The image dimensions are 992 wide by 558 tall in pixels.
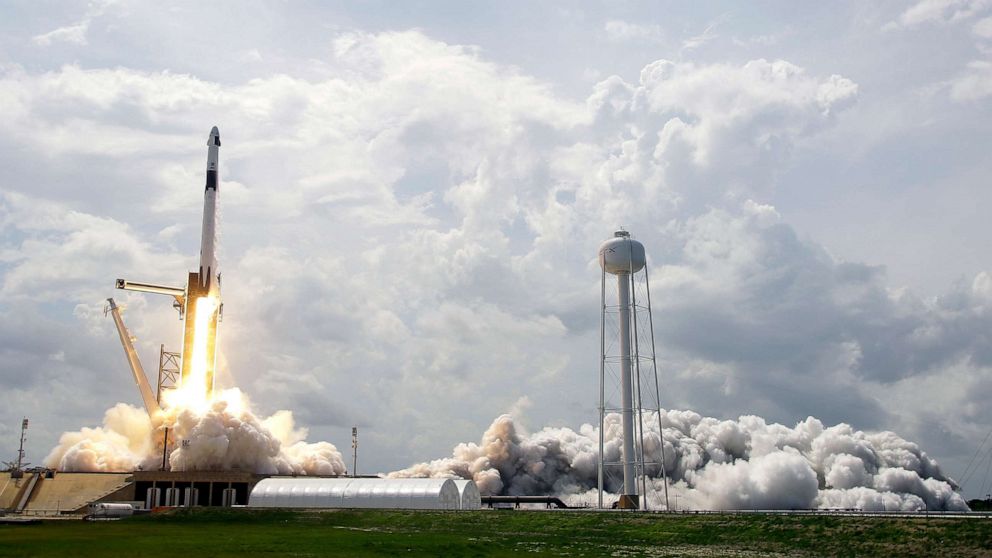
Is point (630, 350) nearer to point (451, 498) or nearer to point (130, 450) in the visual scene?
point (451, 498)

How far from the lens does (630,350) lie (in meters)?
89.4

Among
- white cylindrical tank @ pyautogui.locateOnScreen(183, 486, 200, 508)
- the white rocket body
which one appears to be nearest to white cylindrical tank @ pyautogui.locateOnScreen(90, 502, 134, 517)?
white cylindrical tank @ pyautogui.locateOnScreen(183, 486, 200, 508)

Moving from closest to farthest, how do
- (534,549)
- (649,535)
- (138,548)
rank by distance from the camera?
(138,548)
(534,549)
(649,535)

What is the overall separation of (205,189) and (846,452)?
77.8 m

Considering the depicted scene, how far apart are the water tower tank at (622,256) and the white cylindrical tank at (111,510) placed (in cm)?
4947

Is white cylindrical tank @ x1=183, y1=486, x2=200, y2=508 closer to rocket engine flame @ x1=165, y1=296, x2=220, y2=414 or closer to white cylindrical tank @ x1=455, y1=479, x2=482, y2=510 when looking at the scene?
rocket engine flame @ x1=165, y1=296, x2=220, y2=414

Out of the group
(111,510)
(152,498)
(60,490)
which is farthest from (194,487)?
(60,490)

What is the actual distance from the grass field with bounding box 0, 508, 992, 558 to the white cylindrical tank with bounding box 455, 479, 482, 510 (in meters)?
13.1

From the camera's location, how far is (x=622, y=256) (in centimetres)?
9112

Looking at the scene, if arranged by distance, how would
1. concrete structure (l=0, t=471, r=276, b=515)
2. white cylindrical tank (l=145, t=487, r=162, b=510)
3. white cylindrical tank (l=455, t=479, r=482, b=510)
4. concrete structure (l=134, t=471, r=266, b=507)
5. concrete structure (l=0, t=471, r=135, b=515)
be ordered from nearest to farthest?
white cylindrical tank (l=455, t=479, r=482, b=510) → concrete structure (l=0, t=471, r=135, b=515) → white cylindrical tank (l=145, t=487, r=162, b=510) → concrete structure (l=0, t=471, r=276, b=515) → concrete structure (l=134, t=471, r=266, b=507)

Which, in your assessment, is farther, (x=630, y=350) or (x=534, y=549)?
(x=630, y=350)

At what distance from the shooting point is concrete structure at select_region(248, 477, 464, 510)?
85375 mm

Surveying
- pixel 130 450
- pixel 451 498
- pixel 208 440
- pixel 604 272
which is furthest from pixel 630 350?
pixel 130 450

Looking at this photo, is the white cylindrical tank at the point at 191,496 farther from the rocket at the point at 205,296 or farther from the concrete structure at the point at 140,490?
the rocket at the point at 205,296
